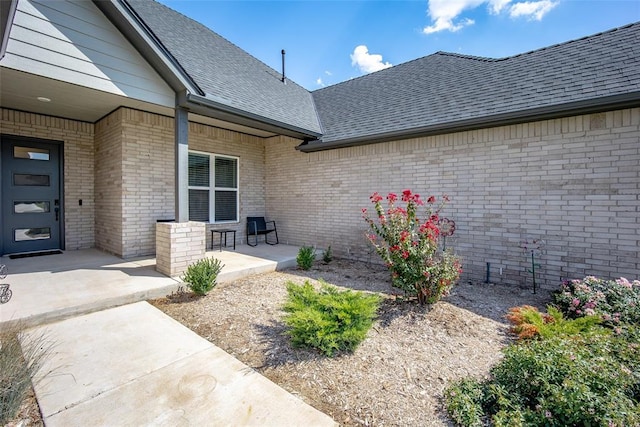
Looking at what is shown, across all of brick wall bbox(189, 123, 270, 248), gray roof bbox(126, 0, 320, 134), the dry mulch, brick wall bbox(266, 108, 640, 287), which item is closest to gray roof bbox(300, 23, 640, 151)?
brick wall bbox(266, 108, 640, 287)

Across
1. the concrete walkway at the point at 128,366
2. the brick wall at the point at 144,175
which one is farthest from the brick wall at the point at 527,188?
the concrete walkway at the point at 128,366

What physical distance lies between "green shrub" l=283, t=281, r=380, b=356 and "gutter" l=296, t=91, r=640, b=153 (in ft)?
13.4

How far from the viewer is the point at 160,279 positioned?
4602mm

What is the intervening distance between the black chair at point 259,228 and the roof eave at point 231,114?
9.14 ft

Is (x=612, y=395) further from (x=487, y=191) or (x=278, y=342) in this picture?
(x=487, y=191)

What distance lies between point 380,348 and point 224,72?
21.7 ft

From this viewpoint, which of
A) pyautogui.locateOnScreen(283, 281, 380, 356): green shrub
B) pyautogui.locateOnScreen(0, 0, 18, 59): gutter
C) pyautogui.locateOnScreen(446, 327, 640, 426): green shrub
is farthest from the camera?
pyautogui.locateOnScreen(0, 0, 18, 59): gutter

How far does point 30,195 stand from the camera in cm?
616

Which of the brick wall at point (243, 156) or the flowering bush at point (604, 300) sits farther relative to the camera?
the brick wall at point (243, 156)

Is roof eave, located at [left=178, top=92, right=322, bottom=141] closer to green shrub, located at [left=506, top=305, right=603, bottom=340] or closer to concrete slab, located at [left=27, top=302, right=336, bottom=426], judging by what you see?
concrete slab, located at [left=27, top=302, right=336, bottom=426]

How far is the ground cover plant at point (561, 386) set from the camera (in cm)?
177

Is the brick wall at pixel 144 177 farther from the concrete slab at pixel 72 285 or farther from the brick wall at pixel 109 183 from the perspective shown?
the concrete slab at pixel 72 285

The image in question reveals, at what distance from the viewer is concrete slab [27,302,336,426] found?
1.96 meters

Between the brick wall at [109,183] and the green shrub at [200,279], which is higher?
the brick wall at [109,183]
